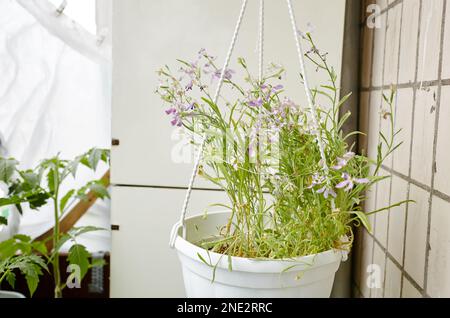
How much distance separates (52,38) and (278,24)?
29.6 inches

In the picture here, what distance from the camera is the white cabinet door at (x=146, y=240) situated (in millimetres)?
1215

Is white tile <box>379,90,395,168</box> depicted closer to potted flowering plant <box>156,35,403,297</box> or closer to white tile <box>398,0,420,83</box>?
white tile <box>398,0,420,83</box>

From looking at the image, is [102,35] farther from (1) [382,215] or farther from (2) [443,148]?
(2) [443,148]

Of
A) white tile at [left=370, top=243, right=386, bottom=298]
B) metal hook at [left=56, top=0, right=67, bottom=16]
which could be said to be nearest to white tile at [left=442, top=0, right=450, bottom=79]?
white tile at [left=370, top=243, right=386, bottom=298]

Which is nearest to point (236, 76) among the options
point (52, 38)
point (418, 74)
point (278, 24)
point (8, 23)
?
point (278, 24)

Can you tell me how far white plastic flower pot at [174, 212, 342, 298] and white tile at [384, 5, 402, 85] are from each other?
18.3 inches

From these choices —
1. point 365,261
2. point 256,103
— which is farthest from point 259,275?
point 365,261

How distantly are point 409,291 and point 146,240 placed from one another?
66 centimetres

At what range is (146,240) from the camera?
1230 mm

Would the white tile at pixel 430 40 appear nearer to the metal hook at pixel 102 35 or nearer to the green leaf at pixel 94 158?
the green leaf at pixel 94 158

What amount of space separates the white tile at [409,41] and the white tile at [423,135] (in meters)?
0.07

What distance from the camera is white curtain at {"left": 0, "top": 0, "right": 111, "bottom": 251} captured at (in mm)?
1440

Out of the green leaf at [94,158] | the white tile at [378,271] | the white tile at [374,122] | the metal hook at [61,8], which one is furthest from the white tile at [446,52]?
the metal hook at [61,8]

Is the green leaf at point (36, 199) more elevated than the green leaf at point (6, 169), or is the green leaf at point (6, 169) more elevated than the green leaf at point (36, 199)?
the green leaf at point (6, 169)
